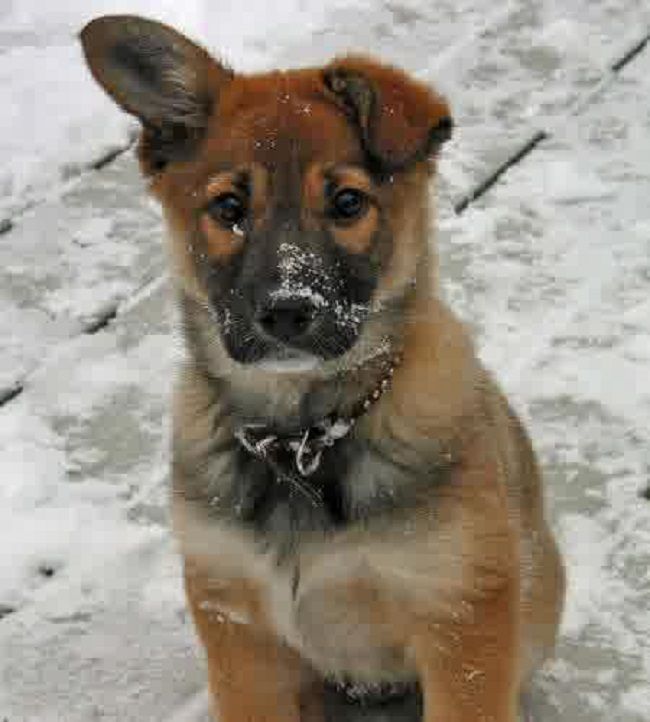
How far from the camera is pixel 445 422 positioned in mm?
3322

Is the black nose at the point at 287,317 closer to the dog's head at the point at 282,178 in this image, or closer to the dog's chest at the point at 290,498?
the dog's head at the point at 282,178

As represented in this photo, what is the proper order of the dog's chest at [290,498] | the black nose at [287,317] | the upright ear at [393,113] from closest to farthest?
the black nose at [287,317]
the upright ear at [393,113]
the dog's chest at [290,498]

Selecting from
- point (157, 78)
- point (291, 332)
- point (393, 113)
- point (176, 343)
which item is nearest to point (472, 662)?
point (291, 332)

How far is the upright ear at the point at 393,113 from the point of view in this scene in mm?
3133

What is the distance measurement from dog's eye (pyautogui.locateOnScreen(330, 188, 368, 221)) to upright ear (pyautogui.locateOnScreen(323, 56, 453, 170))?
9cm

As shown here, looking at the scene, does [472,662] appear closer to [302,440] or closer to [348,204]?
[302,440]

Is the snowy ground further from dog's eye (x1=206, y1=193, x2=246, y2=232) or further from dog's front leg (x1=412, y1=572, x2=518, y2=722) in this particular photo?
dog's eye (x1=206, y1=193, x2=246, y2=232)

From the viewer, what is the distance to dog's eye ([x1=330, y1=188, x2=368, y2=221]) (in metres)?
3.18

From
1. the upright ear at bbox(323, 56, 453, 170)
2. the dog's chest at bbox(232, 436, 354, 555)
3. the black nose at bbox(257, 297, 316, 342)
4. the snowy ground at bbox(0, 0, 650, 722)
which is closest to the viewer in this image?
the black nose at bbox(257, 297, 316, 342)

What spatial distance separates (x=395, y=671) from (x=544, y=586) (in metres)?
0.44

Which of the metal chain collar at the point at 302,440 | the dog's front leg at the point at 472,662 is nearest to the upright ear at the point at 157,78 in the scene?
the metal chain collar at the point at 302,440

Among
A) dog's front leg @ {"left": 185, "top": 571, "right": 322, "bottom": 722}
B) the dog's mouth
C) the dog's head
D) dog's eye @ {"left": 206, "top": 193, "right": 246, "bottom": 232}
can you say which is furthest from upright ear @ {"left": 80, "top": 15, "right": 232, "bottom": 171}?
dog's front leg @ {"left": 185, "top": 571, "right": 322, "bottom": 722}

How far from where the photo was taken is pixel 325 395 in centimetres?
338

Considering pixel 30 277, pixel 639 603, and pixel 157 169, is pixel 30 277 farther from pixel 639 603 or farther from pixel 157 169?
pixel 639 603
